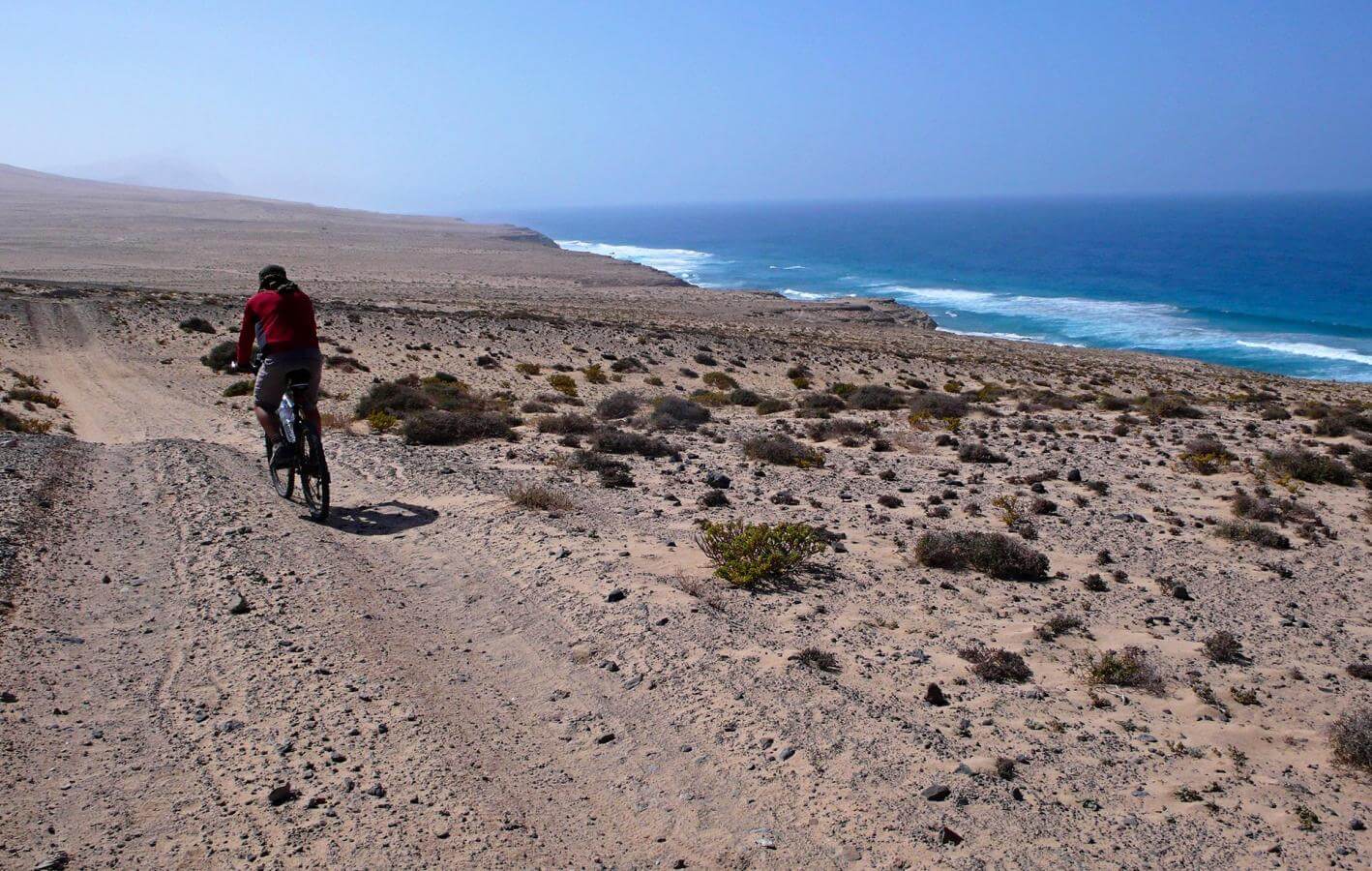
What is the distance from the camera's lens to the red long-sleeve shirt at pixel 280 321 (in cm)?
788

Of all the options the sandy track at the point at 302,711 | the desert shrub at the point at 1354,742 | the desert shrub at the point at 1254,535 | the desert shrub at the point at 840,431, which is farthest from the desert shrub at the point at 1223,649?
the desert shrub at the point at 840,431

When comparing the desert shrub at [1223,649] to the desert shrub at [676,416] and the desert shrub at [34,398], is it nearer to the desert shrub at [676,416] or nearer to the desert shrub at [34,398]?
the desert shrub at [676,416]

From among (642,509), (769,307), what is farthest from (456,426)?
(769,307)

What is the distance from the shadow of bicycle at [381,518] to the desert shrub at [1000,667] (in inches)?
187

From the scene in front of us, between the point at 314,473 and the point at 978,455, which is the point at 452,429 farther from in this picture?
the point at 978,455

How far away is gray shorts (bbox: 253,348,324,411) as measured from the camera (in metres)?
8.00

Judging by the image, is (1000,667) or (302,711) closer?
(302,711)

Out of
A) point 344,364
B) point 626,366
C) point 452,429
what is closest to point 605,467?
point 452,429

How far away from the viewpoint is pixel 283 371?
8.03 metres

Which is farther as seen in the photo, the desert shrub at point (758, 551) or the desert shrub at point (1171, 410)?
the desert shrub at point (1171, 410)

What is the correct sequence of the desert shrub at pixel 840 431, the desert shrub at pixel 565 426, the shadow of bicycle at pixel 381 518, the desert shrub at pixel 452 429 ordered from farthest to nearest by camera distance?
the desert shrub at pixel 840 431, the desert shrub at pixel 565 426, the desert shrub at pixel 452 429, the shadow of bicycle at pixel 381 518

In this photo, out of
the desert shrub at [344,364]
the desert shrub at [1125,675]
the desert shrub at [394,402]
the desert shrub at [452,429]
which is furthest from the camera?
the desert shrub at [344,364]

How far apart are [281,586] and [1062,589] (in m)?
5.97

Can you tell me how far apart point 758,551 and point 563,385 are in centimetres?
1314
